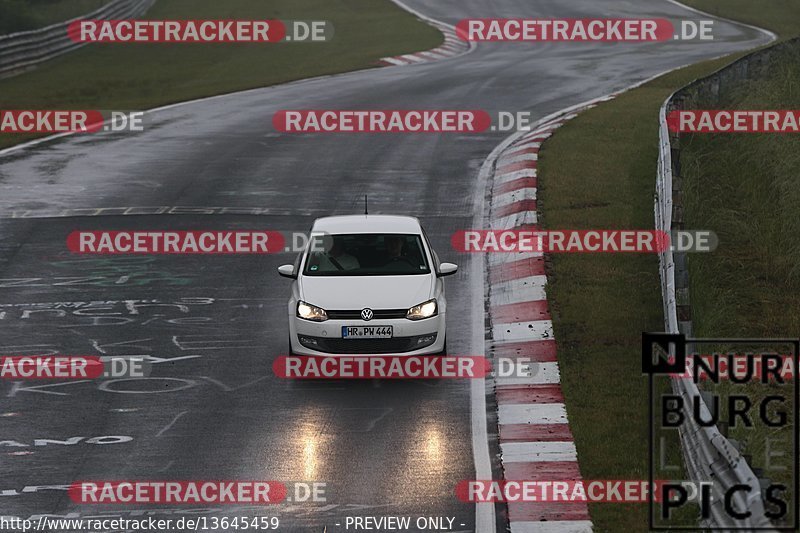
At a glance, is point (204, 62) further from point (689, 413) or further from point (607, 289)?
point (689, 413)

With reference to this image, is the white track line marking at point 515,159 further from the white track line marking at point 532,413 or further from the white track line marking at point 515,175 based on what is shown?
the white track line marking at point 532,413

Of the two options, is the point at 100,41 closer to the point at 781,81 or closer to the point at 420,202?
the point at 781,81

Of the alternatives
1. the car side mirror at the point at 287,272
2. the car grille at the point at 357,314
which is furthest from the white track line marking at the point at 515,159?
the car grille at the point at 357,314

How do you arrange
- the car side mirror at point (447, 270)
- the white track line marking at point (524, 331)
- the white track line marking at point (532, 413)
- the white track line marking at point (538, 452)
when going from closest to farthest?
the white track line marking at point (538, 452) < the white track line marking at point (532, 413) < the car side mirror at point (447, 270) < the white track line marking at point (524, 331)

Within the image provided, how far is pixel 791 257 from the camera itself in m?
18.5

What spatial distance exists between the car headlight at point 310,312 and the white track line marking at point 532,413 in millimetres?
2022

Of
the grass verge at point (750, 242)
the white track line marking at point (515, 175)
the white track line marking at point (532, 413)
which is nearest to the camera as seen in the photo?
the white track line marking at point (532, 413)

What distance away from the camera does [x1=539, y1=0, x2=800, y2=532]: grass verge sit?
1165 cm

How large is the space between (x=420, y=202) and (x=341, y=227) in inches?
261

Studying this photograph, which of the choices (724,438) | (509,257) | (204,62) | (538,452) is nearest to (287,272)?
(538,452)

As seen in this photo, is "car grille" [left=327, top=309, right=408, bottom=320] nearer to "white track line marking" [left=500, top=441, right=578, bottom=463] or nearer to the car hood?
the car hood

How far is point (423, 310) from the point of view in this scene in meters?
13.9

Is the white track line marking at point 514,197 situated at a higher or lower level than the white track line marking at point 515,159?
lower

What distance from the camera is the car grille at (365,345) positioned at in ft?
44.9
